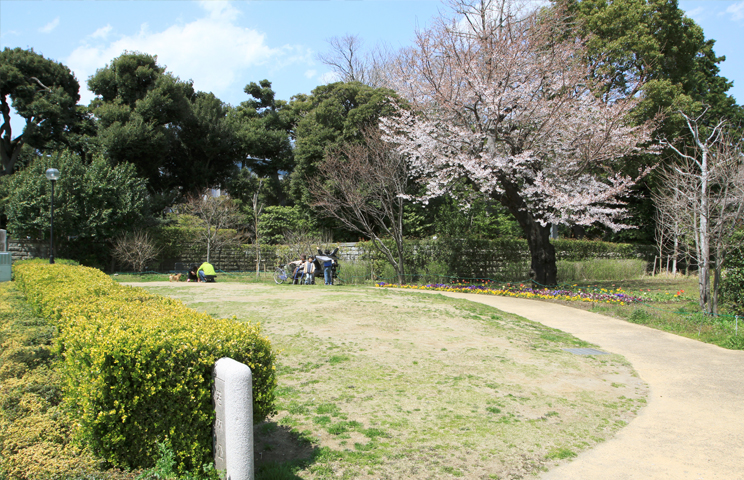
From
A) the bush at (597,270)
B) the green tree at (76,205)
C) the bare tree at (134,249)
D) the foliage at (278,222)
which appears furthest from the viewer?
the foliage at (278,222)

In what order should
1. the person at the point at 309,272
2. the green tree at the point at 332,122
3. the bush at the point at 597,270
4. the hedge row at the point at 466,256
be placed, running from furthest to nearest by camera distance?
the green tree at the point at 332,122
the bush at the point at 597,270
the hedge row at the point at 466,256
the person at the point at 309,272

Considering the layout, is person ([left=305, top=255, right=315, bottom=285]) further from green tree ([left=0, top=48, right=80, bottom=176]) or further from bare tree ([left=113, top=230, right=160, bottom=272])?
green tree ([left=0, top=48, right=80, bottom=176])

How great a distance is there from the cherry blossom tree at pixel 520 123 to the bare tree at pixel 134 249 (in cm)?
1202

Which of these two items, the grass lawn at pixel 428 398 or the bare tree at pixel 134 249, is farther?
the bare tree at pixel 134 249

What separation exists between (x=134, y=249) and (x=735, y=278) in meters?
20.3

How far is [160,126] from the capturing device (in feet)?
85.9

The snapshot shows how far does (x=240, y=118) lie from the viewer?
1336 inches

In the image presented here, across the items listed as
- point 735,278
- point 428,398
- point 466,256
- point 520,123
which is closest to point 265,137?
point 466,256

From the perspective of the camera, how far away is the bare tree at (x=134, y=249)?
20438mm

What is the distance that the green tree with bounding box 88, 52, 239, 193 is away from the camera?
24.4m

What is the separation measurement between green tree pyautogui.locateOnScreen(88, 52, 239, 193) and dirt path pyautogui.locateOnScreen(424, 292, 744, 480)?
77.1 ft

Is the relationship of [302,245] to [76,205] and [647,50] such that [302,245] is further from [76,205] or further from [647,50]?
[647,50]

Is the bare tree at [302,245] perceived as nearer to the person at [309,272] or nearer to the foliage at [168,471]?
→ the person at [309,272]

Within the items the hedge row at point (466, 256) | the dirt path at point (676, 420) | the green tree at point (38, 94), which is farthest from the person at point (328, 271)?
the green tree at point (38, 94)
